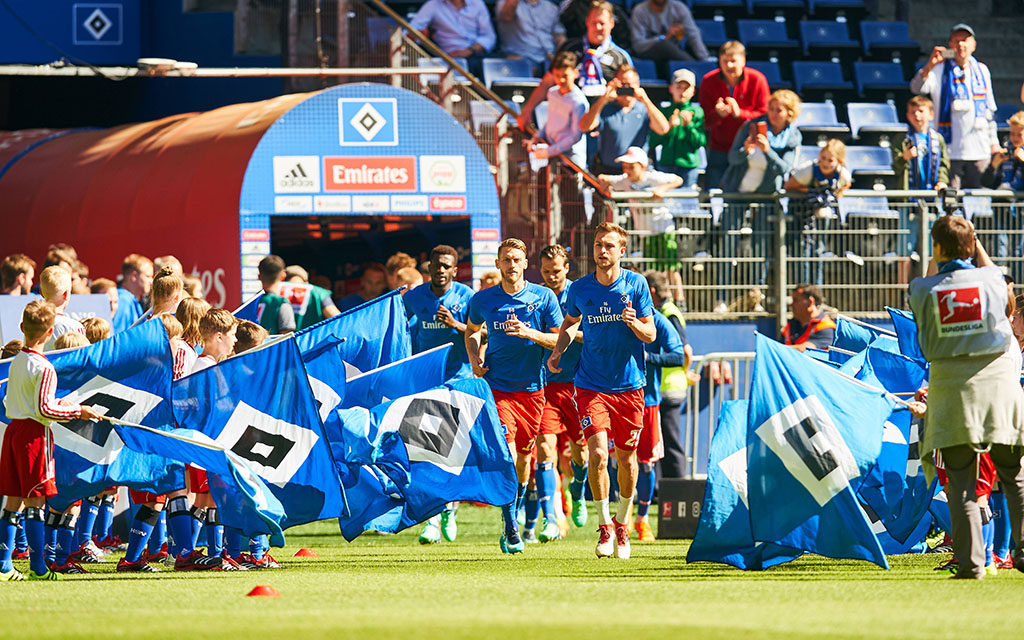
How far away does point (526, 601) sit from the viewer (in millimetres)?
8461

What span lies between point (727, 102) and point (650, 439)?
6.30 m

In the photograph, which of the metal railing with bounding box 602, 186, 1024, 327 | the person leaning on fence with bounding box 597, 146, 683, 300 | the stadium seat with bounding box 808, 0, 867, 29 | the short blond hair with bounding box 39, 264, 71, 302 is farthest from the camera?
the stadium seat with bounding box 808, 0, 867, 29

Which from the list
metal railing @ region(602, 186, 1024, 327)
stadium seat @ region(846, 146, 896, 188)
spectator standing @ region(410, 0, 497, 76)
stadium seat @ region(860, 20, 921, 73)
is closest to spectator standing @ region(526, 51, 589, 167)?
metal railing @ region(602, 186, 1024, 327)

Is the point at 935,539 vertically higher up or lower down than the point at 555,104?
lower down

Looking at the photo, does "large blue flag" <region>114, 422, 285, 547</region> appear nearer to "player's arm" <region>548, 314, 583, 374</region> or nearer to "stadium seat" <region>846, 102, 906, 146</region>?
"player's arm" <region>548, 314, 583, 374</region>

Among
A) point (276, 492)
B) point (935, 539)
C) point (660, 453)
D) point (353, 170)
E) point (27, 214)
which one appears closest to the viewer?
point (276, 492)

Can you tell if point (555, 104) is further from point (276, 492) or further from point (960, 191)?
point (276, 492)

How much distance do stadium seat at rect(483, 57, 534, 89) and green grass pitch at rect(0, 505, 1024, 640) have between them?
391 inches

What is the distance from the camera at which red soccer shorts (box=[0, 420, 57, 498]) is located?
33.0 ft

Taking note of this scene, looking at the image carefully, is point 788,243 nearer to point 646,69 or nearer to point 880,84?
point 646,69

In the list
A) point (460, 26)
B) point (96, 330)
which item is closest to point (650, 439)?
point (96, 330)

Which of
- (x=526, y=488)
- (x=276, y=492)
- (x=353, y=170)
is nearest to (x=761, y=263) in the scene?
(x=353, y=170)

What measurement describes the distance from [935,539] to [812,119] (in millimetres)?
10642

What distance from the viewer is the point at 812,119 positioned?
21.9m
